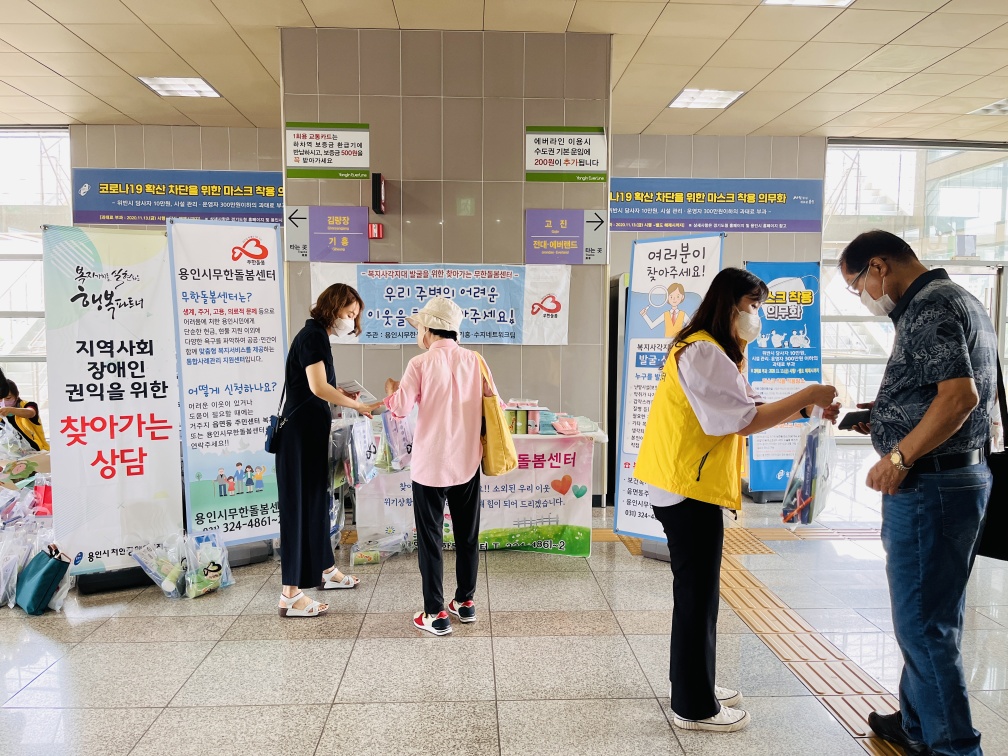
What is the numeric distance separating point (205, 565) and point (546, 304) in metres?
3.00

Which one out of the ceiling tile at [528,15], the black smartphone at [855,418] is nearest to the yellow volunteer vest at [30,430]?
the ceiling tile at [528,15]

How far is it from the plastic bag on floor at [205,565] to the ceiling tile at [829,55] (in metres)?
5.39

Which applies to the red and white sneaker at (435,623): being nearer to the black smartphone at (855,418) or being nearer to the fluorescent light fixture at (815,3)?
the black smartphone at (855,418)

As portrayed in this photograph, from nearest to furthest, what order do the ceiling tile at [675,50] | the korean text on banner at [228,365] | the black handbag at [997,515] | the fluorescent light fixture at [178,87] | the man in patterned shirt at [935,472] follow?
1. the man in patterned shirt at [935,472]
2. the black handbag at [997,515]
3. the korean text on banner at [228,365]
4. the ceiling tile at [675,50]
5. the fluorescent light fixture at [178,87]

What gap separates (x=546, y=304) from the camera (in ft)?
17.2

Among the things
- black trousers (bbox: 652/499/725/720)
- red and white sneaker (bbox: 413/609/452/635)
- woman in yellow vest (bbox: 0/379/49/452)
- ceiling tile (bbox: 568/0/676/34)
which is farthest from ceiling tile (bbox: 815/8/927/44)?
woman in yellow vest (bbox: 0/379/49/452)

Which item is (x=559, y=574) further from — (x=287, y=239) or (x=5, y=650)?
(x=287, y=239)

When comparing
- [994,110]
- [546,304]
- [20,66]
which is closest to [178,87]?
[20,66]

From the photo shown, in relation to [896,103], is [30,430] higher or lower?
lower

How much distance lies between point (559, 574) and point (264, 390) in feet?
6.62

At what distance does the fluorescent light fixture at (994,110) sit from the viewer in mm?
6492

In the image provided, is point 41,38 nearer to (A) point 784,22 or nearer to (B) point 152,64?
(B) point 152,64

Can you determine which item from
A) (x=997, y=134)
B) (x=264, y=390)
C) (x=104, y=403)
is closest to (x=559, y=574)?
(x=264, y=390)

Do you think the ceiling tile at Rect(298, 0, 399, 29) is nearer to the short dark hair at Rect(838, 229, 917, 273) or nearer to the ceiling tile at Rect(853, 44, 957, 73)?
the short dark hair at Rect(838, 229, 917, 273)
